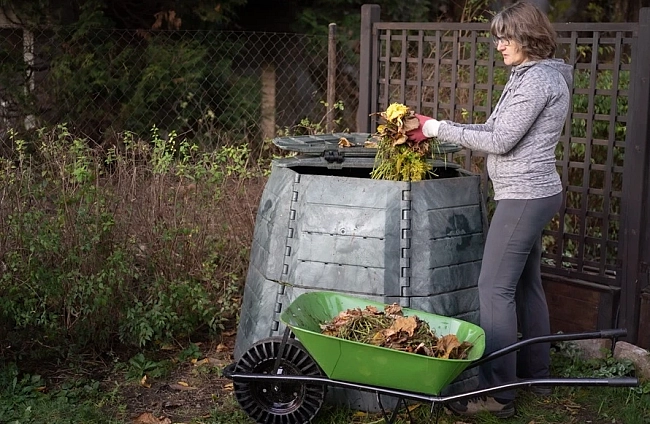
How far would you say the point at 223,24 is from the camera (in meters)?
10.6

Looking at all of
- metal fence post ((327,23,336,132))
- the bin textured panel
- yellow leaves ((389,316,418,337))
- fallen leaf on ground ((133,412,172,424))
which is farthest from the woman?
metal fence post ((327,23,336,132))

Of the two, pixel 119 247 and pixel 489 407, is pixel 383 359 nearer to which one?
pixel 489 407

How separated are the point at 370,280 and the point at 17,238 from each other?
2156 millimetres

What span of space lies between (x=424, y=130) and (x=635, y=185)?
63.9 inches

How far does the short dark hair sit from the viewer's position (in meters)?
4.01

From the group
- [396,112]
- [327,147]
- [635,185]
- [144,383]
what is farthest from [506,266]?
[144,383]

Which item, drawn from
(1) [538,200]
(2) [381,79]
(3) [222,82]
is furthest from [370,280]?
(3) [222,82]

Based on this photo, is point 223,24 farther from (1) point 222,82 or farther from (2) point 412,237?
(2) point 412,237

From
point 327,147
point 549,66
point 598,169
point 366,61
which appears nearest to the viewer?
point 549,66

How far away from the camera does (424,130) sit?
13.6 ft

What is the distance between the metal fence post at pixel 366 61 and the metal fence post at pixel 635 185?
1.86m

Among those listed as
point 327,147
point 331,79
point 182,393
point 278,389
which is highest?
point 331,79

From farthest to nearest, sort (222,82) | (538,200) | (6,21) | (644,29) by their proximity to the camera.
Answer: (222,82) < (6,21) < (644,29) < (538,200)

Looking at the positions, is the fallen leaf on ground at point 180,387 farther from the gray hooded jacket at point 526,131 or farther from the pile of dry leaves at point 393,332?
the gray hooded jacket at point 526,131
